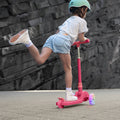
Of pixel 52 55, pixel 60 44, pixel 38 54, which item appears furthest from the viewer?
pixel 52 55

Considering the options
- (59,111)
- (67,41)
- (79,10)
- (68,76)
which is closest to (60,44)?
(67,41)

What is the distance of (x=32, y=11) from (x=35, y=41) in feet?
2.08

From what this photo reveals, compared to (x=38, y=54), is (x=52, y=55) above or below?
below

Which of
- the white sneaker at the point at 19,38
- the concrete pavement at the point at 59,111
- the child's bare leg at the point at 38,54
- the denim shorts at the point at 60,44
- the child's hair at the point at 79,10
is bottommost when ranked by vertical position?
the concrete pavement at the point at 59,111

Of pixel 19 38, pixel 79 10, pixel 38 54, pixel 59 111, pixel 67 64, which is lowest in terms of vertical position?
pixel 59 111

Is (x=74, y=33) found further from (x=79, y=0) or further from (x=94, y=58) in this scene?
(x=94, y=58)

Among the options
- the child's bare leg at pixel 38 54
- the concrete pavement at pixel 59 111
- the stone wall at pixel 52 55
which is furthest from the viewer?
the stone wall at pixel 52 55

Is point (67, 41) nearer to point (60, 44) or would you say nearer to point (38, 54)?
point (60, 44)

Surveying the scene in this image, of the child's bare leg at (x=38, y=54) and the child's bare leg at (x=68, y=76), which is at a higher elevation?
the child's bare leg at (x=38, y=54)

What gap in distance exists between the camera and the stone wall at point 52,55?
5.50 m

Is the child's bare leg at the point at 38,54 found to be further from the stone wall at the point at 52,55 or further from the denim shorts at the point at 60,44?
the stone wall at the point at 52,55

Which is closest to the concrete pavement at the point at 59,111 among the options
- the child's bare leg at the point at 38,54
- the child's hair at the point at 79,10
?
the child's bare leg at the point at 38,54

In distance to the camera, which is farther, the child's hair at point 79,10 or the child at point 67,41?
the child's hair at point 79,10

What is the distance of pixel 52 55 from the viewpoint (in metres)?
5.85
